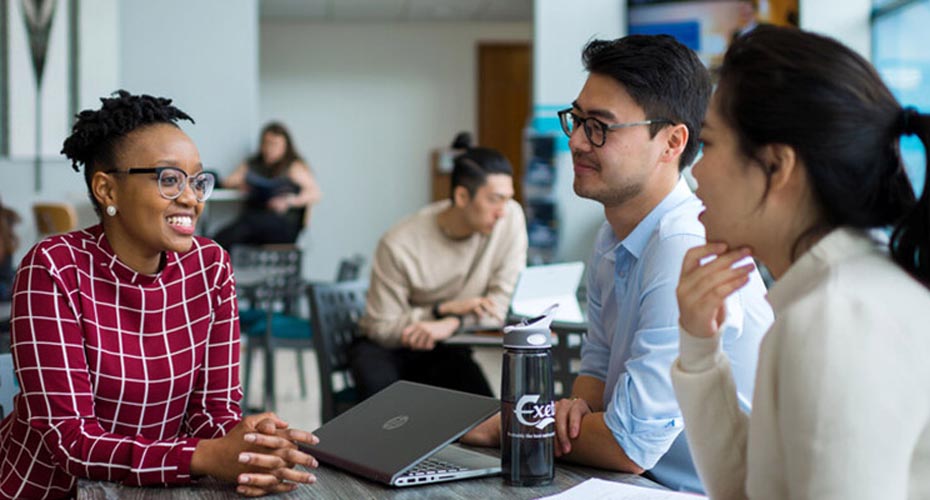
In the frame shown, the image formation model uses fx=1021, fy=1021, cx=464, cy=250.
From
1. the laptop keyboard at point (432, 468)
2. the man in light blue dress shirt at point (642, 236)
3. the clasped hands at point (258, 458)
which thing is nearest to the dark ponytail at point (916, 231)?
the man in light blue dress shirt at point (642, 236)

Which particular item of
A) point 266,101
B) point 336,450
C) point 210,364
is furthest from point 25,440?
point 266,101

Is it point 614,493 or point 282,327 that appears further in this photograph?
point 282,327

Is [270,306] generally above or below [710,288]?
below

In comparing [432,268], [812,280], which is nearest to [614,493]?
[812,280]

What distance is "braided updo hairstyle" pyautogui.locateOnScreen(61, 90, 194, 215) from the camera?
168cm

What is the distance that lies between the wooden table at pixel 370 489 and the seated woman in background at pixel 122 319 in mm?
84

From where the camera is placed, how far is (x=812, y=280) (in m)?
1.00

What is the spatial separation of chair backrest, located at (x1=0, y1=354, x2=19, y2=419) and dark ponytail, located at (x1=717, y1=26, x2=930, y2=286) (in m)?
1.46

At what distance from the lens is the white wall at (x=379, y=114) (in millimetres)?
10891

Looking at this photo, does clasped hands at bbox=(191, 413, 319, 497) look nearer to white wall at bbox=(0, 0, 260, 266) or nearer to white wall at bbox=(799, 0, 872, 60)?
white wall at bbox=(0, 0, 260, 266)

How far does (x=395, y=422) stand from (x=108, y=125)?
2.30 feet

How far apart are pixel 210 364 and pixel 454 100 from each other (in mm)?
9443

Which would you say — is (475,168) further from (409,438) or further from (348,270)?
(409,438)

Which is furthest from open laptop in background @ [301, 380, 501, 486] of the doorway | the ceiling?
the doorway
